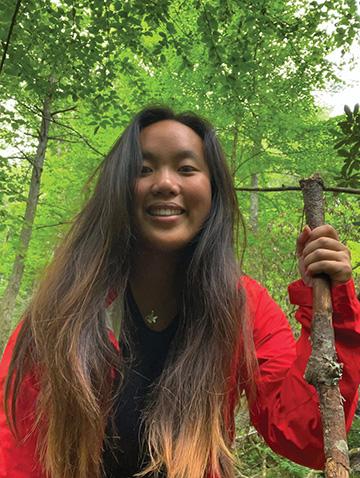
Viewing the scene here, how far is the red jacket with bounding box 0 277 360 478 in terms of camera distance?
1312mm

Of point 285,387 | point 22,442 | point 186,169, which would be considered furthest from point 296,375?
point 22,442

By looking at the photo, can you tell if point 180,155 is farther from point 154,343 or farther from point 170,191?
point 154,343

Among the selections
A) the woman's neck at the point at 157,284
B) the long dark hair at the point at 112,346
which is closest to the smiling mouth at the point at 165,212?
the long dark hair at the point at 112,346

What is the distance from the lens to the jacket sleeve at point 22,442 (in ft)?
5.17

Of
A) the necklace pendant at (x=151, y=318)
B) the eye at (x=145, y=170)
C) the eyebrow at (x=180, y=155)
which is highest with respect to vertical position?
the eyebrow at (x=180, y=155)

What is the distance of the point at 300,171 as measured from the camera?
743cm

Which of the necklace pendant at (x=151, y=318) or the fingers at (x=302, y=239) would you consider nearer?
the fingers at (x=302, y=239)

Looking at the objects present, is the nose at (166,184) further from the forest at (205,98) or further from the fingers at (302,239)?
the fingers at (302,239)

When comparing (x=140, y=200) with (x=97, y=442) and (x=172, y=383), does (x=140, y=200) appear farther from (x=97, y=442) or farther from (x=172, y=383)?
(x=97, y=442)

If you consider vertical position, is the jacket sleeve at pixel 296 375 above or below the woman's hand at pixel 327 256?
below

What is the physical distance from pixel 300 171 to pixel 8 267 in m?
6.64

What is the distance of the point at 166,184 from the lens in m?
1.64

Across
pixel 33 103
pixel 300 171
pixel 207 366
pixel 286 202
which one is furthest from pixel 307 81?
pixel 207 366

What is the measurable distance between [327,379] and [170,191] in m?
0.92
